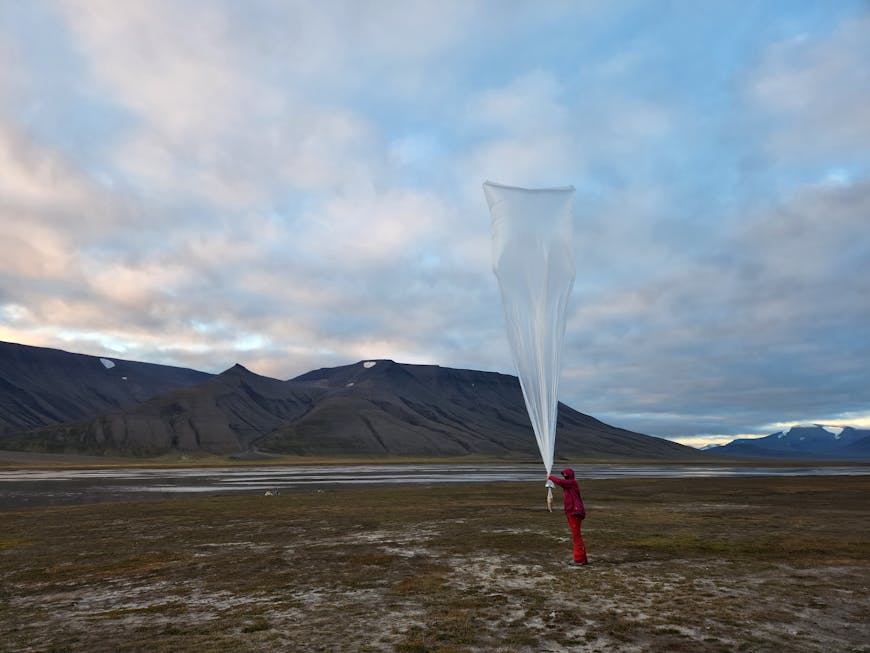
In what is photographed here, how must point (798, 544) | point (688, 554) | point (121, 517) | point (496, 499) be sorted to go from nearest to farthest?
point (688, 554) < point (798, 544) < point (121, 517) < point (496, 499)

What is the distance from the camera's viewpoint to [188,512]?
29.9 metres

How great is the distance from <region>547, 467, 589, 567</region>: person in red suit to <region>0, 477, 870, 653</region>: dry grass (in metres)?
0.40

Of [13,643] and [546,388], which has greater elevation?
[546,388]

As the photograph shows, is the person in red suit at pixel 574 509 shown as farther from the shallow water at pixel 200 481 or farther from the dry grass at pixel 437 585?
the shallow water at pixel 200 481

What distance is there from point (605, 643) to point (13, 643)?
371 inches

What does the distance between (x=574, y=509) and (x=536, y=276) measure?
5.84 m

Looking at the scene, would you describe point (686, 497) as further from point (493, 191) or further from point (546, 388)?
point (493, 191)

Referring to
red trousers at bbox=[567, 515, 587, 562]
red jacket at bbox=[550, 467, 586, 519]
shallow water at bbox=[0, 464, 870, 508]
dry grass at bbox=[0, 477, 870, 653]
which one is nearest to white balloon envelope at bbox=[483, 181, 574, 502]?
red jacket at bbox=[550, 467, 586, 519]

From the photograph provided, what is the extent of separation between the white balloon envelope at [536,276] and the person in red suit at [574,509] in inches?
23.9

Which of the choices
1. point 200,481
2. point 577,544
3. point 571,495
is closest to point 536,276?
point 571,495

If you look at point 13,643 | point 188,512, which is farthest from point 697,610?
point 188,512

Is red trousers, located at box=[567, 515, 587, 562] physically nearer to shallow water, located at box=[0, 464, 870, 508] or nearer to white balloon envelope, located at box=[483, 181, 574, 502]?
white balloon envelope, located at box=[483, 181, 574, 502]

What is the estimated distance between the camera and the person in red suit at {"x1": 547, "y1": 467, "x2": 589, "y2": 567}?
14109 mm

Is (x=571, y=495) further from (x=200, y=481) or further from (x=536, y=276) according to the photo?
(x=200, y=481)
